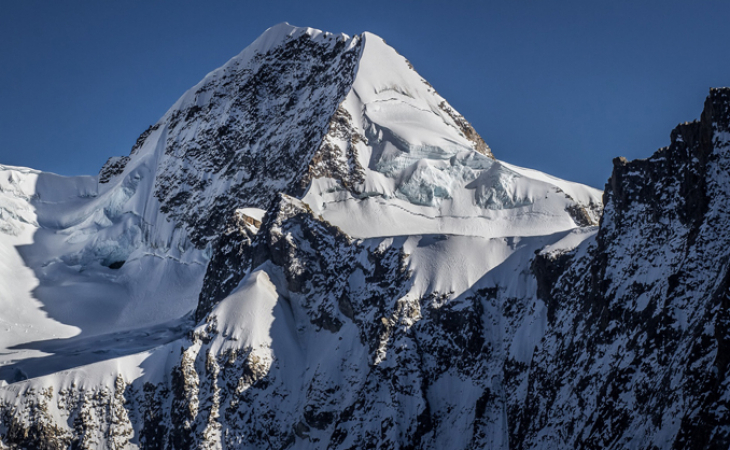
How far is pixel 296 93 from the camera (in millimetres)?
183125

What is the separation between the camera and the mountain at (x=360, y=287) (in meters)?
96.8

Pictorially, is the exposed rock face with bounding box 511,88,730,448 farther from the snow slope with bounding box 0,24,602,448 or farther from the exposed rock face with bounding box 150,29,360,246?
the exposed rock face with bounding box 150,29,360,246

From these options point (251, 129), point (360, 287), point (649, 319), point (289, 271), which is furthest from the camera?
point (251, 129)

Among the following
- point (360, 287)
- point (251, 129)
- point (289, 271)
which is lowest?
point (360, 287)

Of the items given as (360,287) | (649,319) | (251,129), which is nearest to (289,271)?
(360,287)

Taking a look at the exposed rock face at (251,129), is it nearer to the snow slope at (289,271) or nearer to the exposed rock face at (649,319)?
the snow slope at (289,271)

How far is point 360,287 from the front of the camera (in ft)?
427

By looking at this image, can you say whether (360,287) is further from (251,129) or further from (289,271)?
(251,129)

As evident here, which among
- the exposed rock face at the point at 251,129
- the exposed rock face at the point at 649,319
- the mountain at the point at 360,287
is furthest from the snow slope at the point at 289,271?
the exposed rock face at the point at 649,319

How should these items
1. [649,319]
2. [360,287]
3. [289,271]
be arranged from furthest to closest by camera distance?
[289,271] → [360,287] → [649,319]

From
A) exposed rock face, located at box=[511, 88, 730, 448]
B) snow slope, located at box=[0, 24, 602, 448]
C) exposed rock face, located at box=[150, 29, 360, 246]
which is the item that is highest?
exposed rock face, located at box=[150, 29, 360, 246]

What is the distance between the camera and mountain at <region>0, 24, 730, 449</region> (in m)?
96.8

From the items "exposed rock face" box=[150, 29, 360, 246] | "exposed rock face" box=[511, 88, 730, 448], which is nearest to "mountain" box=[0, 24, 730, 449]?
"exposed rock face" box=[511, 88, 730, 448]

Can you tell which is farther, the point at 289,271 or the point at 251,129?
the point at 251,129
